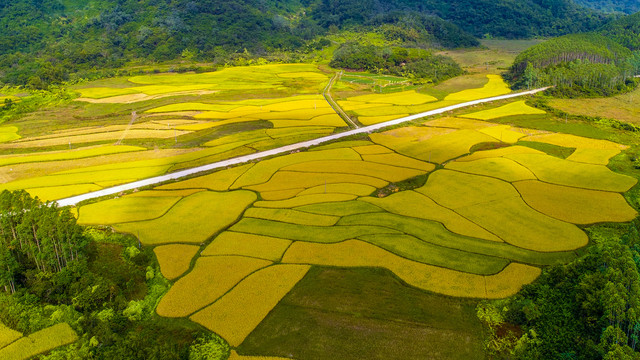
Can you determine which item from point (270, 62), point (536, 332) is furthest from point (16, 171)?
point (270, 62)

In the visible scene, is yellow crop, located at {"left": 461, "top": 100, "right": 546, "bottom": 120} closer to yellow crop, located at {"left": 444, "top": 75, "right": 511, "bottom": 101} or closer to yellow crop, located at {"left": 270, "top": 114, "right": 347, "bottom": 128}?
yellow crop, located at {"left": 444, "top": 75, "right": 511, "bottom": 101}

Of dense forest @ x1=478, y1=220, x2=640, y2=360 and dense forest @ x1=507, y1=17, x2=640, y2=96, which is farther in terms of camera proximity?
dense forest @ x1=507, y1=17, x2=640, y2=96

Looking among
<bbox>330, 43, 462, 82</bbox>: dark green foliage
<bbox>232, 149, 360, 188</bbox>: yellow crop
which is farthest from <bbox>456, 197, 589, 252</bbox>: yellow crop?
<bbox>330, 43, 462, 82</bbox>: dark green foliage

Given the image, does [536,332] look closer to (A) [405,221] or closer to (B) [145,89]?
(A) [405,221]

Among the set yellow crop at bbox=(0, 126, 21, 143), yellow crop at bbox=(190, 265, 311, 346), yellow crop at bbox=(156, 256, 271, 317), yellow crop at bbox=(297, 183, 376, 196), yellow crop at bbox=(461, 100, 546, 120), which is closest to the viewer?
yellow crop at bbox=(190, 265, 311, 346)

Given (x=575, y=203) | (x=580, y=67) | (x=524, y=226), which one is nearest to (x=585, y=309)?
(x=524, y=226)

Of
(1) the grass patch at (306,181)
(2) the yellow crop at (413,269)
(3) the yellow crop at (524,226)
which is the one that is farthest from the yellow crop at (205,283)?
(3) the yellow crop at (524,226)
